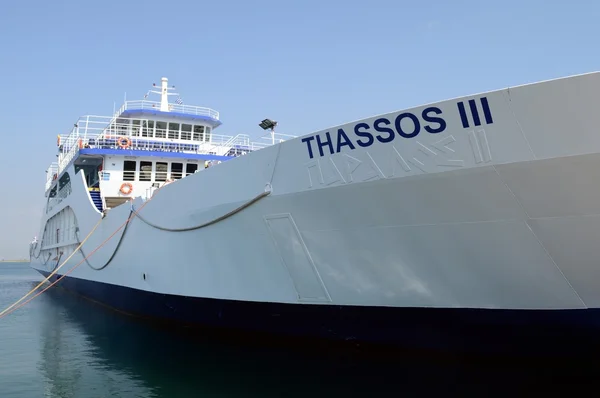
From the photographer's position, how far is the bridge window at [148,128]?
16.8 meters

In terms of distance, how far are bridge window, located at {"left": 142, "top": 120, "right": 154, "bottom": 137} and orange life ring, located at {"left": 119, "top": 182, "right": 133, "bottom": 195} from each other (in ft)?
9.46

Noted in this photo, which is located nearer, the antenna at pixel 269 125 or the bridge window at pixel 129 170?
the antenna at pixel 269 125

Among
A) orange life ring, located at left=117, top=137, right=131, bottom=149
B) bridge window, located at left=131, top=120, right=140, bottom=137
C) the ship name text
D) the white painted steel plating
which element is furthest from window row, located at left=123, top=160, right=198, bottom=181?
the ship name text

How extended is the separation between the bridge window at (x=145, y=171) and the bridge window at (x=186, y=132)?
120 inches

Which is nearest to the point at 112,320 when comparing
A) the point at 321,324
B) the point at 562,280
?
the point at 321,324

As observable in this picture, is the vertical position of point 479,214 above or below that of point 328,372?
above

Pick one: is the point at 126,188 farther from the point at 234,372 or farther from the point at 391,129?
the point at 391,129

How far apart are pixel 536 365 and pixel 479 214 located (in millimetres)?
2357

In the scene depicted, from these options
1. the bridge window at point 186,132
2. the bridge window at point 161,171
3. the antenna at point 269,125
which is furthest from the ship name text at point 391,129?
the bridge window at point 186,132

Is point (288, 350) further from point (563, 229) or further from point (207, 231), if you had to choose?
point (563, 229)

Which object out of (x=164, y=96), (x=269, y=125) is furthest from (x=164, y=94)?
(x=269, y=125)

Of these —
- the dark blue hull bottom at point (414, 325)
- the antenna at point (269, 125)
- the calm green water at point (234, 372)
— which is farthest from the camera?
the antenna at point (269, 125)

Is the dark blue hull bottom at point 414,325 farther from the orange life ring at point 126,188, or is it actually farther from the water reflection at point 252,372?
the orange life ring at point 126,188

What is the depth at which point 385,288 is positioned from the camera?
22.6 ft
